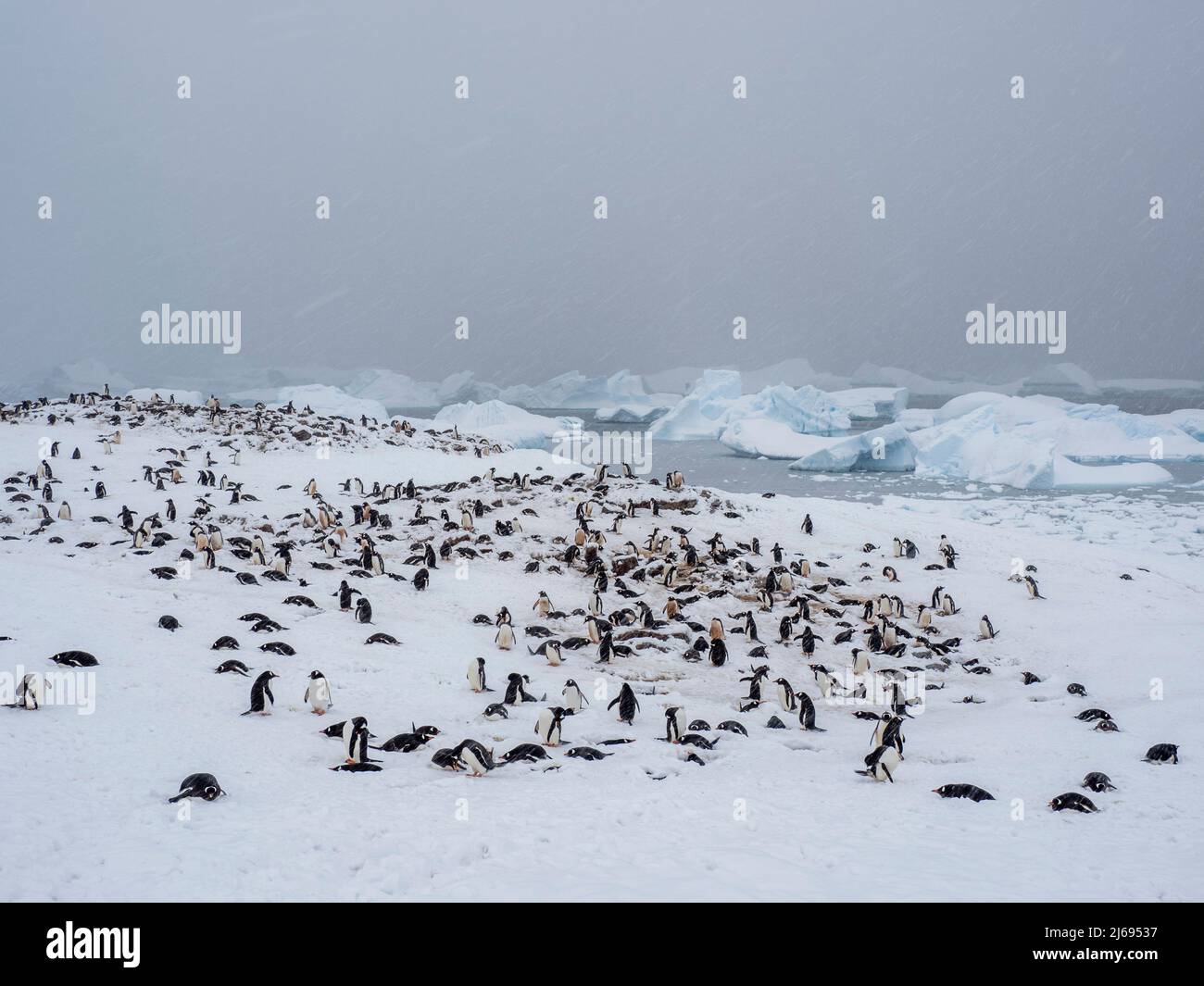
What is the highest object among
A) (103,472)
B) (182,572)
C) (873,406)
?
(873,406)

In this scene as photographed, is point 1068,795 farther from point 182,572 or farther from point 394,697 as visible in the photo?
point 182,572

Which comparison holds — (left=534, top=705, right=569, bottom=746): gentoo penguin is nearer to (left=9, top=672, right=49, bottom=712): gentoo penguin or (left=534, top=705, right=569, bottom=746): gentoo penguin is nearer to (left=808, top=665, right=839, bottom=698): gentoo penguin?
(left=808, top=665, right=839, bottom=698): gentoo penguin

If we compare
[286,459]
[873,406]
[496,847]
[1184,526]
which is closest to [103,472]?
[286,459]

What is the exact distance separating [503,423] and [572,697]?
40.4 meters

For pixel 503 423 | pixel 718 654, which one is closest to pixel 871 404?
pixel 503 423

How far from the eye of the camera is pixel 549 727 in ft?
26.4

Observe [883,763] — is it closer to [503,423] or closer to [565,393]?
[503,423]

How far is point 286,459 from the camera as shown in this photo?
22812mm

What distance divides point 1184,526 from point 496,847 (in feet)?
81.8

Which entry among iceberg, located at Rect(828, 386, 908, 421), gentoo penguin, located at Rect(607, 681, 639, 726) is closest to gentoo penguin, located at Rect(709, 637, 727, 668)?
gentoo penguin, located at Rect(607, 681, 639, 726)

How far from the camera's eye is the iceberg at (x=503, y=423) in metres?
44.5

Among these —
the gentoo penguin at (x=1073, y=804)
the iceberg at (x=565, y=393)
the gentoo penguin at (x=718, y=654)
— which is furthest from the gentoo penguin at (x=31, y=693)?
the iceberg at (x=565, y=393)

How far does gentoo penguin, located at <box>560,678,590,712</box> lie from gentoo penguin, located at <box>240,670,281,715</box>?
10.1 ft

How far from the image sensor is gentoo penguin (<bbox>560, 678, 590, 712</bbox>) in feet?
30.1
